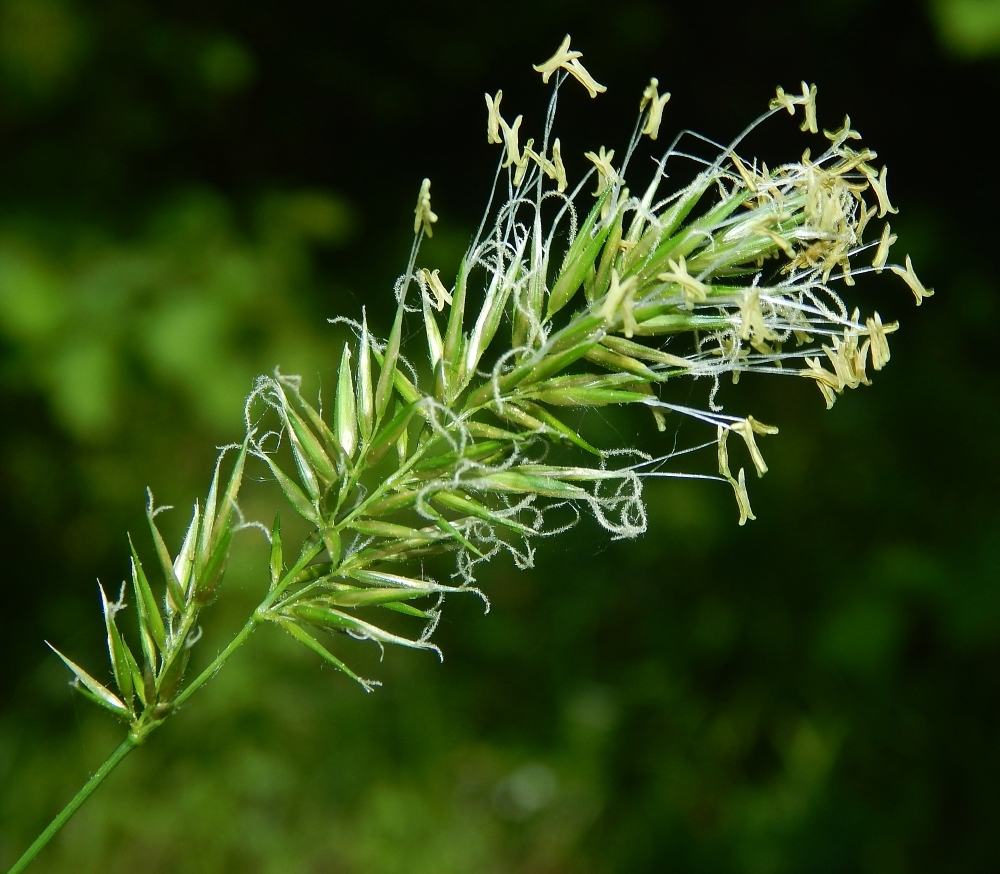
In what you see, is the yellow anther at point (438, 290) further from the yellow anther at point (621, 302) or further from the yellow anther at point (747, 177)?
the yellow anther at point (747, 177)

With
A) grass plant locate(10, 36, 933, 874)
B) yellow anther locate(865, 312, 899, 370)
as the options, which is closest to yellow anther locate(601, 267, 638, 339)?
grass plant locate(10, 36, 933, 874)

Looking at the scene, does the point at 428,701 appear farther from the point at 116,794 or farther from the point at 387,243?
the point at 387,243

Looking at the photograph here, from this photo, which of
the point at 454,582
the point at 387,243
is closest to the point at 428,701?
the point at 454,582

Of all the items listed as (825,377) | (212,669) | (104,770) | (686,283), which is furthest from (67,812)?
(825,377)

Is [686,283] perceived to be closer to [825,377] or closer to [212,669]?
[825,377]

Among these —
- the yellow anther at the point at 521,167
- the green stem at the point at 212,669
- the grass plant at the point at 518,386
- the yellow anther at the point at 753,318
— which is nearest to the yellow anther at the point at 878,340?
the grass plant at the point at 518,386
